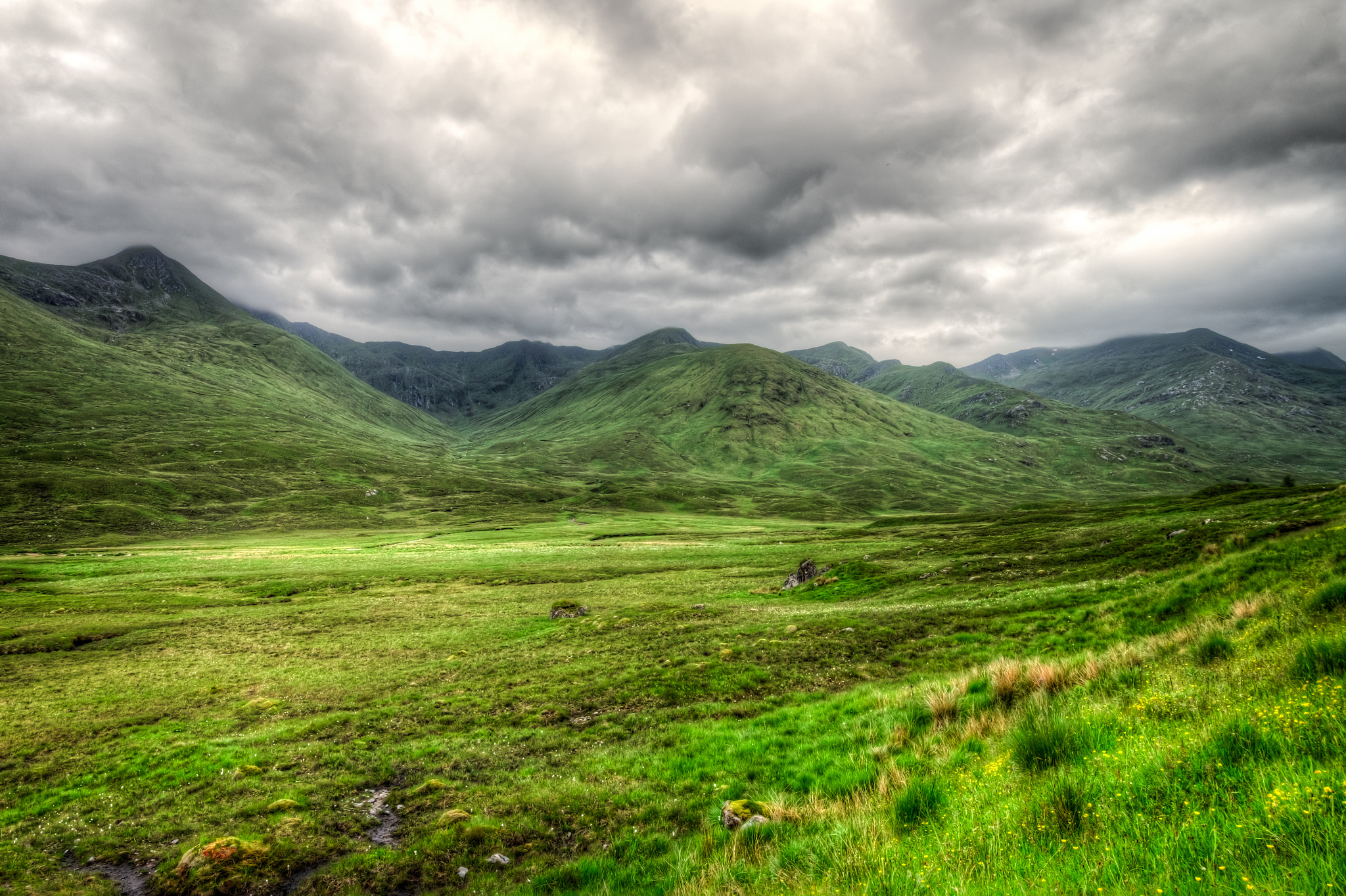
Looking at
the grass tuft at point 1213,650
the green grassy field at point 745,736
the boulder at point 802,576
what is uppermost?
the grass tuft at point 1213,650

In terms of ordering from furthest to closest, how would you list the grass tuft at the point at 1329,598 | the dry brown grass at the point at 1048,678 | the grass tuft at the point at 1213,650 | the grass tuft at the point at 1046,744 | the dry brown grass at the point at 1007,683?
the dry brown grass at the point at 1007,683
the dry brown grass at the point at 1048,678
the grass tuft at the point at 1329,598
the grass tuft at the point at 1213,650
the grass tuft at the point at 1046,744

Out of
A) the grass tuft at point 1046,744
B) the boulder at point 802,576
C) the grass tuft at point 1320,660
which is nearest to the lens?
the grass tuft at point 1320,660

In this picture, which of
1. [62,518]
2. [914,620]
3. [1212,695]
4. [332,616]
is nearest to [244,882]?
[1212,695]

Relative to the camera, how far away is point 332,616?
42.3 m


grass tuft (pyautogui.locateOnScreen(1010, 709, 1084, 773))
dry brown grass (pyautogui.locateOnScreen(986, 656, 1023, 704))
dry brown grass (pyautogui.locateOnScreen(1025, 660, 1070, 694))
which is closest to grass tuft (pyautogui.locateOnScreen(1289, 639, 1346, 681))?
grass tuft (pyautogui.locateOnScreen(1010, 709, 1084, 773))

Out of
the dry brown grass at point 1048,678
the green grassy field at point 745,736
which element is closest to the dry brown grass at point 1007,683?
the green grassy field at point 745,736

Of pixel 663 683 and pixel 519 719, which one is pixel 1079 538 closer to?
pixel 663 683

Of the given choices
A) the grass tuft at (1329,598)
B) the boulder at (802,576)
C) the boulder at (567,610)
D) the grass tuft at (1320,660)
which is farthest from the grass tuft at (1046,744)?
the boulder at (802,576)

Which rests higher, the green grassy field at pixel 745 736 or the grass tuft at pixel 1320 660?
the grass tuft at pixel 1320 660

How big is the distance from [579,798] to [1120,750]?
1120 centimetres

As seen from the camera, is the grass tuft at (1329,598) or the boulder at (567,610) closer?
the grass tuft at (1329,598)

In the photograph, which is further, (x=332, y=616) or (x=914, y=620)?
(x=332, y=616)

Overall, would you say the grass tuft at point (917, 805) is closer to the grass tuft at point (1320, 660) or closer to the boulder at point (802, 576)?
the grass tuft at point (1320, 660)

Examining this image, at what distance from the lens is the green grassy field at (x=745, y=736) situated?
17.6ft
